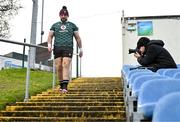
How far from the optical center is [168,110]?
1999mm

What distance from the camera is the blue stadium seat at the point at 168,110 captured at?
6.43ft

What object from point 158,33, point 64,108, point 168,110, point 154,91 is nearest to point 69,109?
point 64,108

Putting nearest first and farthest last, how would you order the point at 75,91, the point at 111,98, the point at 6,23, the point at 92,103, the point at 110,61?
1. the point at 92,103
2. the point at 111,98
3. the point at 75,91
4. the point at 110,61
5. the point at 6,23

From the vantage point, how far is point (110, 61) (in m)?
14.0

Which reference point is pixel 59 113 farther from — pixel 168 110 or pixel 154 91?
pixel 168 110

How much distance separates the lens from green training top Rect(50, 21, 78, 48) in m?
6.92

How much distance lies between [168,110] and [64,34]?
5.06 meters

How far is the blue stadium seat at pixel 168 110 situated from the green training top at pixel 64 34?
490 centimetres

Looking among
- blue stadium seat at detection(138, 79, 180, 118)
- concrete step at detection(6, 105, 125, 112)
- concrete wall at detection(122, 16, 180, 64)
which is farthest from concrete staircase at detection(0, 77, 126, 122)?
concrete wall at detection(122, 16, 180, 64)

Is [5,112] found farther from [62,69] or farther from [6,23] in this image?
[6,23]

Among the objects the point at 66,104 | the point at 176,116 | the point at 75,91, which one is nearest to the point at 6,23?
the point at 75,91

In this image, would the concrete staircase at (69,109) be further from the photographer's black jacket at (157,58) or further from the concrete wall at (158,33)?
the concrete wall at (158,33)

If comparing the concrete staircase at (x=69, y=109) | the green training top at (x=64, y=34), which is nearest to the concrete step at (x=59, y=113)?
the concrete staircase at (x=69, y=109)

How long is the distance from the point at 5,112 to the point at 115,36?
883 cm
